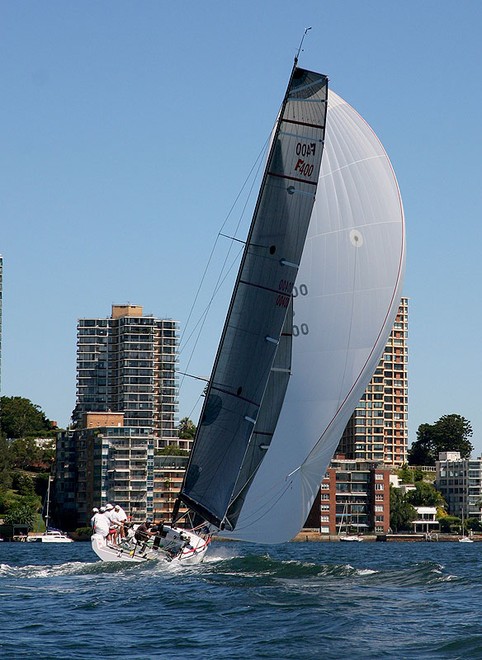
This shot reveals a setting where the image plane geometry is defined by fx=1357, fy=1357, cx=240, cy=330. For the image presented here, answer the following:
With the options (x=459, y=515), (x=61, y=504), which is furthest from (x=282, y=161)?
(x=459, y=515)

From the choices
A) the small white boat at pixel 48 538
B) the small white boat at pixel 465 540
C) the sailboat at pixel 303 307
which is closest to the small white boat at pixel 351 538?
the small white boat at pixel 465 540

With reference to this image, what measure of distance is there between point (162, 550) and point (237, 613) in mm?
10671

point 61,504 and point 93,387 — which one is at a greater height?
point 93,387

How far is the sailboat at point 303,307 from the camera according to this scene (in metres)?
31.5

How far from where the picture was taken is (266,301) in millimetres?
32500

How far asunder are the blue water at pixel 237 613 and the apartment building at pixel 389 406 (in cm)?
10863

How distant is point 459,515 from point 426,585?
361ft

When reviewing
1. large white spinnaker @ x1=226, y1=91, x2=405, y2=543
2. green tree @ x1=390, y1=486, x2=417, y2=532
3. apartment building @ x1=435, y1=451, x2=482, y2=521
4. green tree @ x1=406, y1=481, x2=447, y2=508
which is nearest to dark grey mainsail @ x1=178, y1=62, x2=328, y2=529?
large white spinnaker @ x1=226, y1=91, x2=405, y2=543

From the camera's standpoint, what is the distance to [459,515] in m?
140

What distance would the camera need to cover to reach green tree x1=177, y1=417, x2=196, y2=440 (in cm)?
14838

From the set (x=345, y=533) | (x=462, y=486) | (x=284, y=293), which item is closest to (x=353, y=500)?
(x=345, y=533)

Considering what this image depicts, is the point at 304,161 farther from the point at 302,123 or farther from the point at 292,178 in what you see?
the point at 302,123

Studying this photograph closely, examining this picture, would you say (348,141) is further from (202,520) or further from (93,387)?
(93,387)

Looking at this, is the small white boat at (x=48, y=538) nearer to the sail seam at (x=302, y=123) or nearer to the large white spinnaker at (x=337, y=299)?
the large white spinnaker at (x=337, y=299)
